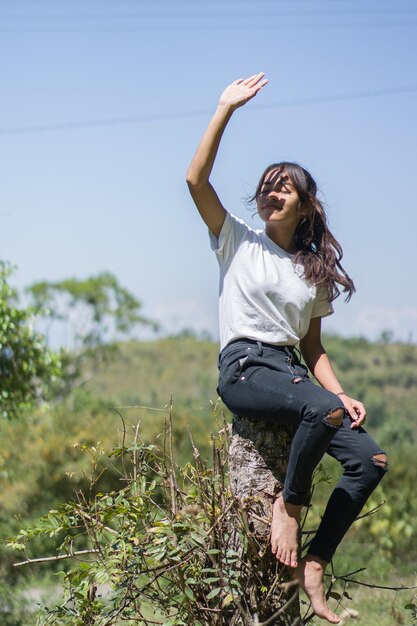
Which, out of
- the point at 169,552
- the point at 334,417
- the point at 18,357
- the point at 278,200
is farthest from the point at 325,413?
the point at 18,357

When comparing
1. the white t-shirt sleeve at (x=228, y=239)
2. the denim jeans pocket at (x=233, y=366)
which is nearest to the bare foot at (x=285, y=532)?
the denim jeans pocket at (x=233, y=366)

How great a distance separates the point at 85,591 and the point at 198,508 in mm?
604

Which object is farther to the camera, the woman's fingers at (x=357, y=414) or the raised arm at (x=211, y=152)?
the woman's fingers at (x=357, y=414)

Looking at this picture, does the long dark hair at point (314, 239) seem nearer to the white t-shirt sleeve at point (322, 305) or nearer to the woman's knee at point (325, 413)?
the white t-shirt sleeve at point (322, 305)

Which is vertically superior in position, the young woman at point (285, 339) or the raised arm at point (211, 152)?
the raised arm at point (211, 152)

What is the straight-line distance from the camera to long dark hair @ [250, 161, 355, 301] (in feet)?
14.1

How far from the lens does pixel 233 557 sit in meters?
4.08

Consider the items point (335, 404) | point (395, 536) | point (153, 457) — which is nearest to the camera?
point (335, 404)

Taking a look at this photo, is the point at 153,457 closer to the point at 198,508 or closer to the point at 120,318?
the point at 198,508

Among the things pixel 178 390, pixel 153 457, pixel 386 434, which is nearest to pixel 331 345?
pixel 178 390

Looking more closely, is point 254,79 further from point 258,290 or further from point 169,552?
point 169,552

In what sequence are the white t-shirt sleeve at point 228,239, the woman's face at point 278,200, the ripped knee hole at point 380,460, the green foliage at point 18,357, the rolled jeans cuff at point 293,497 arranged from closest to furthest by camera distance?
the rolled jeans cuff at point 293,497
the ripped knee hole at point 380,460
the white t-shirt sleeve at point 228,239
the woman's face at point 278,200
the green foliage at point 18,357

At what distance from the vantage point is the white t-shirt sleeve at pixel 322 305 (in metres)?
4.36

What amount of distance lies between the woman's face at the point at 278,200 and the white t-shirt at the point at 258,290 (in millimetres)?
111
